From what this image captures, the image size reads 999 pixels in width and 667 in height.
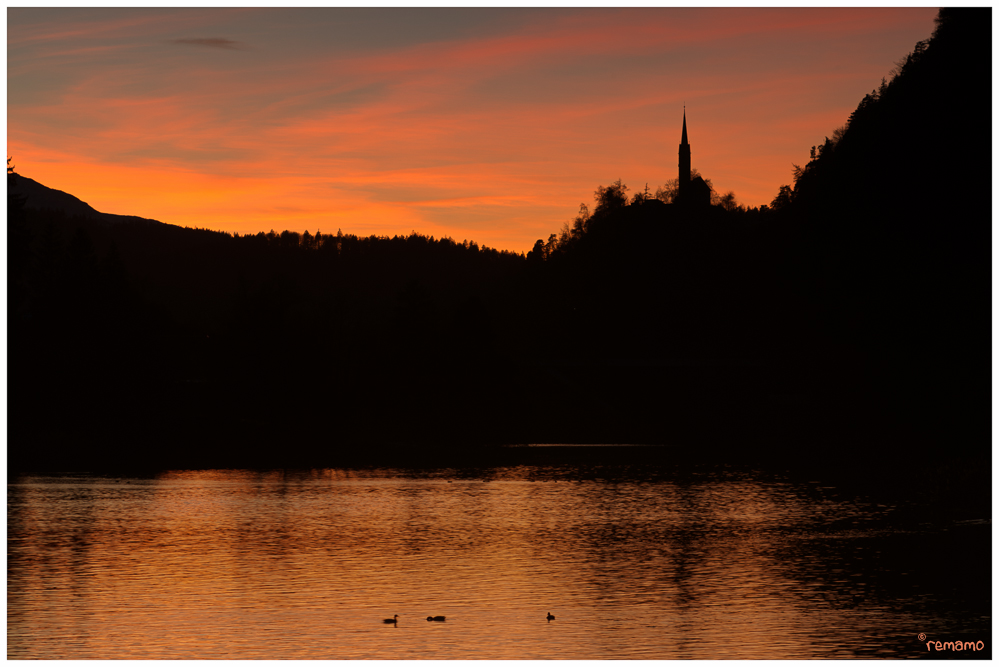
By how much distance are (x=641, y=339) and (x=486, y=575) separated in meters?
99.5

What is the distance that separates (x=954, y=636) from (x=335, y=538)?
20.9m

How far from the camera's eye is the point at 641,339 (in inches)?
5034

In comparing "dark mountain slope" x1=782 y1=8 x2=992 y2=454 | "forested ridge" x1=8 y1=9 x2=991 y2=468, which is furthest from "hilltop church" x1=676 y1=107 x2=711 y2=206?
"dark mountain slope" x1=782 y1=8 x2=992 y2=454

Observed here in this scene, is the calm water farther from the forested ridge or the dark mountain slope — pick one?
the forested ridge

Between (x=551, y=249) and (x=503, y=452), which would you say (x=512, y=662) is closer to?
(x=503, y=452)

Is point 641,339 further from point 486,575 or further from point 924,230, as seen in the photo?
point 486,575

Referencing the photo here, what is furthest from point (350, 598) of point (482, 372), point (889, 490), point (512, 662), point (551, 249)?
point (551, 249)

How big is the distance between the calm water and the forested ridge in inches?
356

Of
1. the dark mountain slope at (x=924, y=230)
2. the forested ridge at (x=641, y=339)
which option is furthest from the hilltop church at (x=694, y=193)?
the dark mountain slope at (x=924, y=230)

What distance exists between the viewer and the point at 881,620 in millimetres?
24438

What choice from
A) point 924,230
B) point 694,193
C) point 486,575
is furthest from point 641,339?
point 486,575

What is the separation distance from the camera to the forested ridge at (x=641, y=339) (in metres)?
39.9

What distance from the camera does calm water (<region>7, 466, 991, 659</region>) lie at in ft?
74.5

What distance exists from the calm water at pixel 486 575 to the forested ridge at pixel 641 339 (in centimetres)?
904
